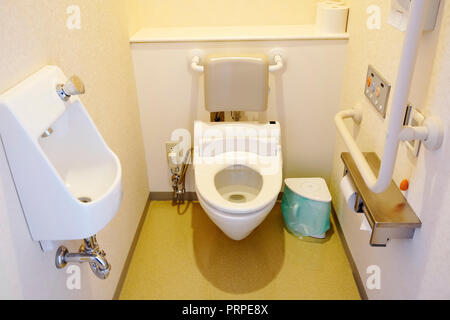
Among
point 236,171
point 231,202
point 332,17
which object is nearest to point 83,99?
point 231,202

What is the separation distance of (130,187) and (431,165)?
1363 millimetres

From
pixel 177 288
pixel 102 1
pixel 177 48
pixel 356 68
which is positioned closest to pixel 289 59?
pixel 356 68

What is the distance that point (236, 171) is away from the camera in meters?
1.97

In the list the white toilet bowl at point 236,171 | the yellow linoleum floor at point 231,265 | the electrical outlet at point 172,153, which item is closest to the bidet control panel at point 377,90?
the white toilet bowl at point 236,171

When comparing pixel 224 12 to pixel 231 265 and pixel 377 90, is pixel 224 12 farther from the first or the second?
pixel 231 265

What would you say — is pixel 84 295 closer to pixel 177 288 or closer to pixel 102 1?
pixel 177 288

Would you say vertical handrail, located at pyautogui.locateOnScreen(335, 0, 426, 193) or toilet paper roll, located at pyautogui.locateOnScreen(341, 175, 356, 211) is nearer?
vertical handrail, located at pyautogui.locateOnScreen(335, 0, 426, 193)

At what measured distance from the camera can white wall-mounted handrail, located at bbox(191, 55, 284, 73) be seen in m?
1.85

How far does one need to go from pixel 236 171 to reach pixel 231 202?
0.96ft

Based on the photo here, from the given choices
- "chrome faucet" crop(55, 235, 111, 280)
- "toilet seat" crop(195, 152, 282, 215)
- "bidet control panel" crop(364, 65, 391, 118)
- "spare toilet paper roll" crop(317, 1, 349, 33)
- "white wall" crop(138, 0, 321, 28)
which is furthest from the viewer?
"white wall" crop(138, 0, 321, 28)

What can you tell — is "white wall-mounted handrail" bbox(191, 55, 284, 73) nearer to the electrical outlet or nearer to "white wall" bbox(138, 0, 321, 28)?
"white wall" bbox(138, 0, 321, 28)

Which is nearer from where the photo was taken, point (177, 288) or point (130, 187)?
point (177, 288)

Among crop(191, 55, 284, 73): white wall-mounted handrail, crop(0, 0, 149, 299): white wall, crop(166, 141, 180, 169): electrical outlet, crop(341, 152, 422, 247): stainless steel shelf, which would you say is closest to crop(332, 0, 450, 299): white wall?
crop(341, 152, 422, 247): stainless steel shelf
